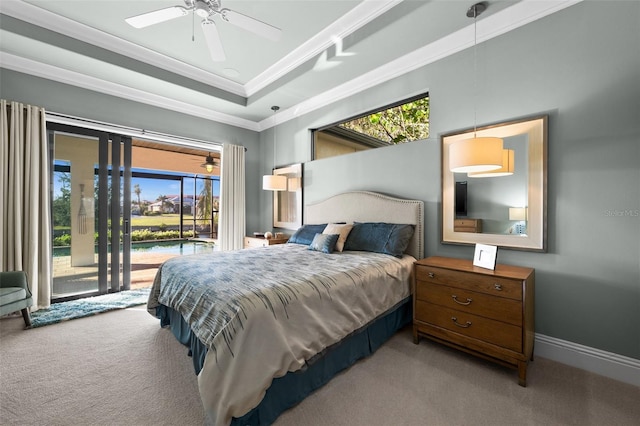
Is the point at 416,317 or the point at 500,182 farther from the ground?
the point at 500,182

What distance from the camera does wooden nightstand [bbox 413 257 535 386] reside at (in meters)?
1.89

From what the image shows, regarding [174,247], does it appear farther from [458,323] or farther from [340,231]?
[458,323]

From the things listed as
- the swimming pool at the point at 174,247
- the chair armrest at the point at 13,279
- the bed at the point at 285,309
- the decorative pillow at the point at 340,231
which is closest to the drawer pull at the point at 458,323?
the bed at the point at 285,309

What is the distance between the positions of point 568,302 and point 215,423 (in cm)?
264

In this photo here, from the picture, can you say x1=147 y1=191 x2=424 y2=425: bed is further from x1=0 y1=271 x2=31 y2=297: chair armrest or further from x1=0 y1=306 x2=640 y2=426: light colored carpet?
x1=0 y1=271 x2=31 y2=297: chair armrest

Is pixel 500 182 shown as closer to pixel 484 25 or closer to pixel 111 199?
pixel 484 25

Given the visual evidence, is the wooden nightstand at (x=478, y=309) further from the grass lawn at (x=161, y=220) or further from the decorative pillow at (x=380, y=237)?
the grass lawn at (x=161, y=220)

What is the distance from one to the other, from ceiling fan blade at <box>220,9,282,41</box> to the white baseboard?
132 inches

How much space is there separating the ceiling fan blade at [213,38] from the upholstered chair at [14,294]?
2987mm

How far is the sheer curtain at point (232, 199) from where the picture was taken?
4820 mm

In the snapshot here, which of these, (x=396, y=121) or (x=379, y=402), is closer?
(x=379, y=402)

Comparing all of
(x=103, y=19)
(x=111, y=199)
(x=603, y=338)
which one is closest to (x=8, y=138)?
(x=111, y=199)

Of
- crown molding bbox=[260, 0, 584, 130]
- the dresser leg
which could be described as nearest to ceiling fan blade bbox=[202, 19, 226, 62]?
crown molding bbox=[260, 0, 584, 130]

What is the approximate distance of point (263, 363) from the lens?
4.81 ft
